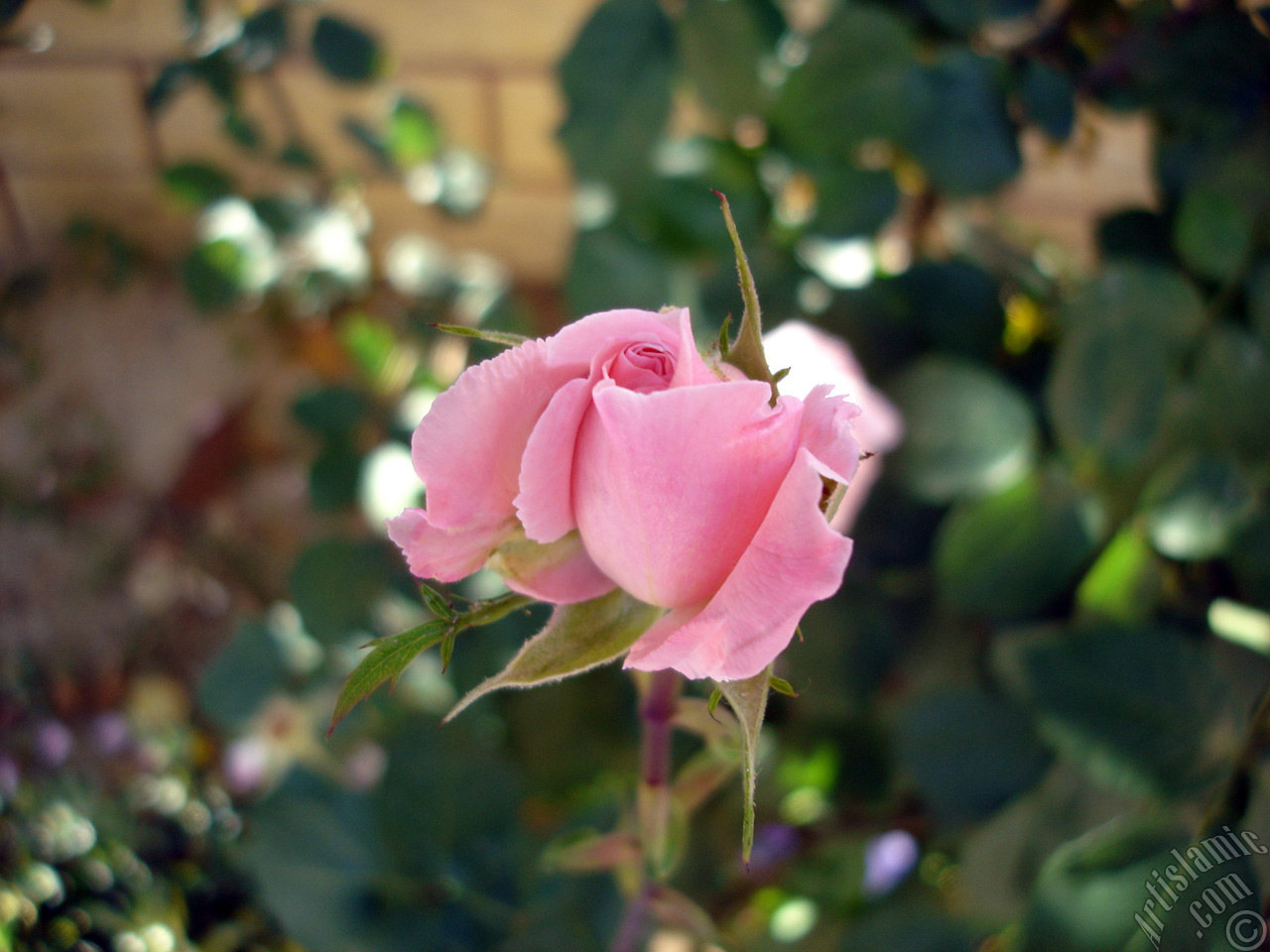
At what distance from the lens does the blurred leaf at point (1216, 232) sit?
1.53 feet

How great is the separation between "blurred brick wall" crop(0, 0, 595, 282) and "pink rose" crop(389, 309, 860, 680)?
43 cm

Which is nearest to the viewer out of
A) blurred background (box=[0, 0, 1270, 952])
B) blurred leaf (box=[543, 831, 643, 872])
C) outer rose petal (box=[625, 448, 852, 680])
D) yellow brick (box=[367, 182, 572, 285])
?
outer rose petal (box=[625, 448, 852, 680])

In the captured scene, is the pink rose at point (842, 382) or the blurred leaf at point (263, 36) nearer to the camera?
the pink rose at point (842, 382)

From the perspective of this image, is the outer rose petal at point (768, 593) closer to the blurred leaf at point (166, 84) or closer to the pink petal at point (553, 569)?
the pink petal at point (553, 569)

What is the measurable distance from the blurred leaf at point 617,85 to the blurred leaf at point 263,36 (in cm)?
29

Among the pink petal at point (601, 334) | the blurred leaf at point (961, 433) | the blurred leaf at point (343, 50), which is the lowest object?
the blurred leaf at point (961, 433)

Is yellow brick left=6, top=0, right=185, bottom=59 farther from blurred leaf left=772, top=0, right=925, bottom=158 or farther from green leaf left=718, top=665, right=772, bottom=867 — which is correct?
green leaf left=718, top=665, right=772, bottom=867

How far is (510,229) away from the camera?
1063 millimetres

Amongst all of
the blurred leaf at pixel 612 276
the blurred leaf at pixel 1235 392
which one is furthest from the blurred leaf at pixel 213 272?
the blurred leaf at pixel 1235 392

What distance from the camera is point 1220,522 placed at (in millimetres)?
437

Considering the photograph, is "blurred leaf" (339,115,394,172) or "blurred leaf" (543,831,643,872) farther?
"blurred leaf" (339,115,394,172)

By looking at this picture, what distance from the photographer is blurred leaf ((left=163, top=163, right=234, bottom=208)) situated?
72 centimetres

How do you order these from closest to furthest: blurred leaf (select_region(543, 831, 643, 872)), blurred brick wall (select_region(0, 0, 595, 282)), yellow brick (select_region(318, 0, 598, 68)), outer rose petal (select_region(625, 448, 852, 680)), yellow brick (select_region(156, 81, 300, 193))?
outer rose petal (select_region(625, 448, 852, 680))
blurred leaf (select_region(543, 831, 643, 872))
blurred brick wall (select_region(0, 0, 595, 282))
yellow brick (select_region(156, 81, 300, 193))
yellow brick (select_region(318, 0, 598, 68))

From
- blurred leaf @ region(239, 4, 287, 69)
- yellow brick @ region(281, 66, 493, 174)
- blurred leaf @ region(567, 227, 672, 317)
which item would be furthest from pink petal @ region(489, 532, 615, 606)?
yellow brick @ region(281, 66, 493, 174)
